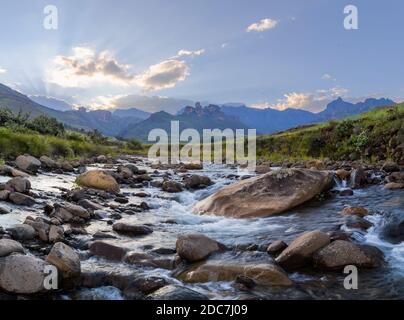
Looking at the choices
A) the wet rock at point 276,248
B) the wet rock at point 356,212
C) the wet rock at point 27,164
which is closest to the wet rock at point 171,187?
the wet rock at point 27,164

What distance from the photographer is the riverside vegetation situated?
8.51 meters

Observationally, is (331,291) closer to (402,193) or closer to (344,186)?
(402,193)

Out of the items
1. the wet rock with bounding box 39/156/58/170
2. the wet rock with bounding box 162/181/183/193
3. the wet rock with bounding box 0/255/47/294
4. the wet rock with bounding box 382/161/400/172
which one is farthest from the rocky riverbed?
the wet rock with bounding box 39/156/58/170

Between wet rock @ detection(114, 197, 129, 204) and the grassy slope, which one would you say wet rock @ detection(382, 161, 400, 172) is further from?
wet rock @ detection(114, 197, 129, 204)

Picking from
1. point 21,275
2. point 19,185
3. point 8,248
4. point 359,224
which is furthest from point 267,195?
point 21,275

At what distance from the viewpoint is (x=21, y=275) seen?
7.92 m

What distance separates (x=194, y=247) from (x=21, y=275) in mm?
4226

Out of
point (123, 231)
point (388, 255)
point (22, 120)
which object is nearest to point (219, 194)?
point (123, 231)

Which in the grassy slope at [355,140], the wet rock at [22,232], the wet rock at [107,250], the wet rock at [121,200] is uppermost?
the grassy slope at [355,140]

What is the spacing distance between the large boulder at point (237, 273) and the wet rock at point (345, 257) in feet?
3.96

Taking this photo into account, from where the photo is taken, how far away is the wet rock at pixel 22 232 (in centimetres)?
1071

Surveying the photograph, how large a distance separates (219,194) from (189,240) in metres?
7.50

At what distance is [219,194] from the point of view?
59.6ft

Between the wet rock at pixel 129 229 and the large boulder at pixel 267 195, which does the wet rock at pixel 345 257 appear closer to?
the wet rock at pixel 129 229
